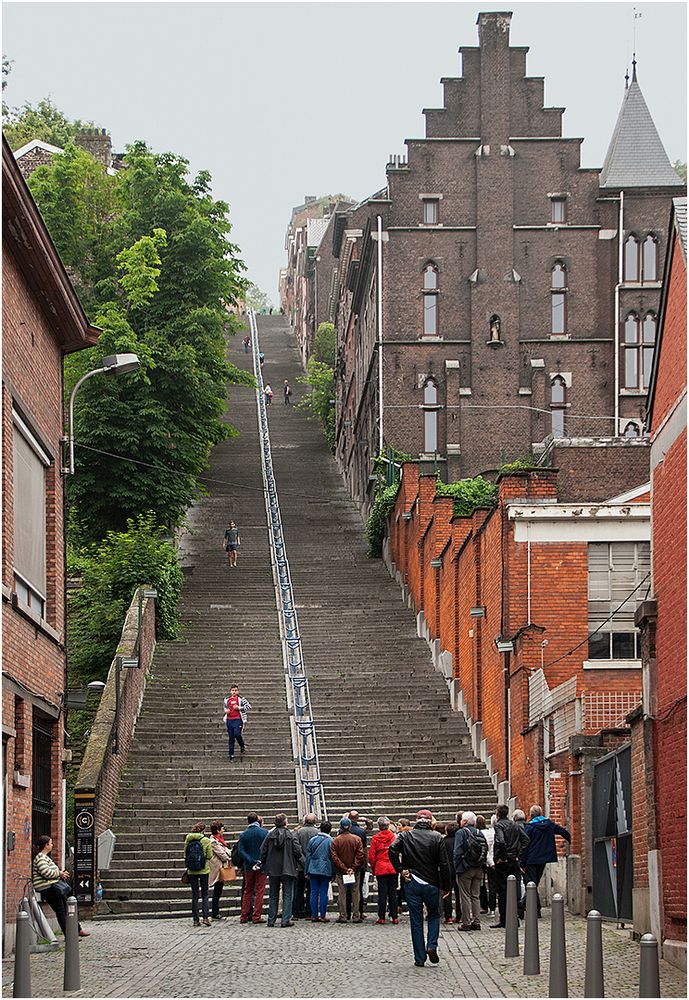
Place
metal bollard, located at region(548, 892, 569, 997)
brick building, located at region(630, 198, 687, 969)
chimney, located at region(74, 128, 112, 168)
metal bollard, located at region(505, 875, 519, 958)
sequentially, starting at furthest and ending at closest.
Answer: chimney, located at region(74, 128, 112, 168)
metal bollard, located at region(505, 875, 519, 958)
brick building, located at region(630, 198, 687, 969)
metal bollard, located at region(548, 892, 569, 997)

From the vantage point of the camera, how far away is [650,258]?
53.7 meters

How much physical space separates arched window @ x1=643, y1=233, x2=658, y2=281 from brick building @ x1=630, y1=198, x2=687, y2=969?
35309 millimetres

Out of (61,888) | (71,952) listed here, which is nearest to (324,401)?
(61,888)

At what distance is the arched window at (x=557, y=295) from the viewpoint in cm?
5422

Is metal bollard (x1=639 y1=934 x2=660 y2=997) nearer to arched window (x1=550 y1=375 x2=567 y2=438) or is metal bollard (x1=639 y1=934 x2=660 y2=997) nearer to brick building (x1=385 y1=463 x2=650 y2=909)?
brick building (x1=385 y1=463 x2=650 y2=909)

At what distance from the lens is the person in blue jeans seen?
2278 centimetres

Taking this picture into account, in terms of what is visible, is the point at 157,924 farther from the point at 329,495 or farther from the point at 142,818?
the point at 329,495

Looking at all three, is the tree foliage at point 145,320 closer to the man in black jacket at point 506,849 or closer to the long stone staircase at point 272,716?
the long stone staircase at point 272,716

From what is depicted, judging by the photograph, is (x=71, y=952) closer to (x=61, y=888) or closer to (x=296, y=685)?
(x=61, y=888)

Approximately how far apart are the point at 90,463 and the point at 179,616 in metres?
6.33

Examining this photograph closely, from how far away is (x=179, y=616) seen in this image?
41188 mm

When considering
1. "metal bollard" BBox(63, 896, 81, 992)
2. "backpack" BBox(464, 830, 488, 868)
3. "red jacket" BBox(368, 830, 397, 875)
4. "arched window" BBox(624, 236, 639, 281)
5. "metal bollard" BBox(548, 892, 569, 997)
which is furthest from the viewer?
"arched window" BBox(624, 236, 639, 281)

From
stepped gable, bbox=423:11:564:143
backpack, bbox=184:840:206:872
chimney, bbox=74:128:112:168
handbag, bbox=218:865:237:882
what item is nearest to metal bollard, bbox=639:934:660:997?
backpack, bbox=184:840:206:872

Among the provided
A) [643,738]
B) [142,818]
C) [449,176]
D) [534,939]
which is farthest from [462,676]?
[449,176]
